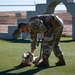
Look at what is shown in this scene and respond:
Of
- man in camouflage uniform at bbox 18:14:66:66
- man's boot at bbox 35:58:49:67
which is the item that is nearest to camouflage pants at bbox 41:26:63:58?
man in camouflage uniform at bbox 18:14:66:66

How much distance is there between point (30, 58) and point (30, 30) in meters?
1.07

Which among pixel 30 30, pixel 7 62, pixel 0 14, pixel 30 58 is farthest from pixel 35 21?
pixel 0 14

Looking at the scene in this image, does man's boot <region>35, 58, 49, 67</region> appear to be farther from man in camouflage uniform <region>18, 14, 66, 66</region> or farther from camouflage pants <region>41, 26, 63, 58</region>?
camouflage pants <region>41, 26, 63, 58</region>

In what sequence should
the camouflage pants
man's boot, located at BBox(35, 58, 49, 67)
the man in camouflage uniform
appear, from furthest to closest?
man's boot, located at BBox(35, 58, 49, 67) < the camouflage pants < the man in camouflage uniform

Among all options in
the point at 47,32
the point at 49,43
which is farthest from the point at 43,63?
the point at 47,32

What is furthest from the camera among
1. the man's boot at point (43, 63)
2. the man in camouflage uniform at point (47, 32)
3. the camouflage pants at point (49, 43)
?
the man's boot at point (43, 63)

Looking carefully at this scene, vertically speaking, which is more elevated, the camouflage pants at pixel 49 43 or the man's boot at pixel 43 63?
the camouflage pants at pixel 49 43

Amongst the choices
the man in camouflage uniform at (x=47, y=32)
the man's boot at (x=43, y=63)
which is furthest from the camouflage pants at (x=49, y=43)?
the man's boot at (x=43, y=63)

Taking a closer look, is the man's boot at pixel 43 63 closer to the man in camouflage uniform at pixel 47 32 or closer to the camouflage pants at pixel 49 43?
the man in camouflage uniform at pixel 47 32

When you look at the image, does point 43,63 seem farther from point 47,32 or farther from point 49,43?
point 47,32

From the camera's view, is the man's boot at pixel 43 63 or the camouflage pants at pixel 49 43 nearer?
the camouflage pants at pixel 49 43

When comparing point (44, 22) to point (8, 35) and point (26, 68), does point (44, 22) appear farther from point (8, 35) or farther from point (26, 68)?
point (8, 35)

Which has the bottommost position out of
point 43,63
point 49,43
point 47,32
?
point 43,63

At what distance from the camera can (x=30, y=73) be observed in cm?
837
